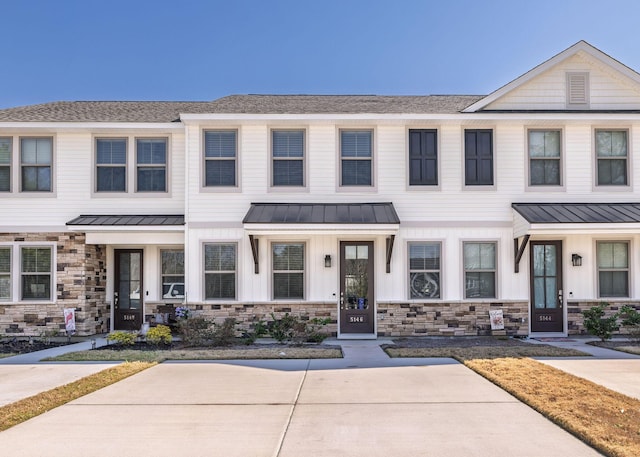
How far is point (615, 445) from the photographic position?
5.14 metres

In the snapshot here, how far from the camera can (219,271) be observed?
1348 cm

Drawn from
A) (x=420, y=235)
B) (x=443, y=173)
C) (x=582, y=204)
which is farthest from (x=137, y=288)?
(x=582, y=204)

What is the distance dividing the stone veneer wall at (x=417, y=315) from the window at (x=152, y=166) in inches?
131

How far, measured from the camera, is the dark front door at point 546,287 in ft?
44.7

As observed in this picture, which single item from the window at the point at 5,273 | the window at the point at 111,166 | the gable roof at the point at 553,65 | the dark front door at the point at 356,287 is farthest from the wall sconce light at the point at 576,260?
the window at the point at 5,273

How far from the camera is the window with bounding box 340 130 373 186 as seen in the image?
13.6m

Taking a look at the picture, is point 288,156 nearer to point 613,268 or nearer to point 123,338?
point 123,338

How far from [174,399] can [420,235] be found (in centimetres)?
791

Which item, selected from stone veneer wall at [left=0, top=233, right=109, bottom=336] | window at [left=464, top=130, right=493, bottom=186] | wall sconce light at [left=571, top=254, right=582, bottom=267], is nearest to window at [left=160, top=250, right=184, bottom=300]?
stone veneer wall at [left=0, top=233, right=109, bottom=336]

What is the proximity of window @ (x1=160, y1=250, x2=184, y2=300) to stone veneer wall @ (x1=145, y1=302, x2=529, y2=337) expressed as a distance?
1265 mm

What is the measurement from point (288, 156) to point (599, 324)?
8287mm

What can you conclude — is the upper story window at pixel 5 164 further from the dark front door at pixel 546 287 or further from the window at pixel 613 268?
the window at pixel 613 268

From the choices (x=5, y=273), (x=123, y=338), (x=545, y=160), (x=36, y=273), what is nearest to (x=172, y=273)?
(x=123, y=338)

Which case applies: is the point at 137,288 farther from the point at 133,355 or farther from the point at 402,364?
the point at 402,364
